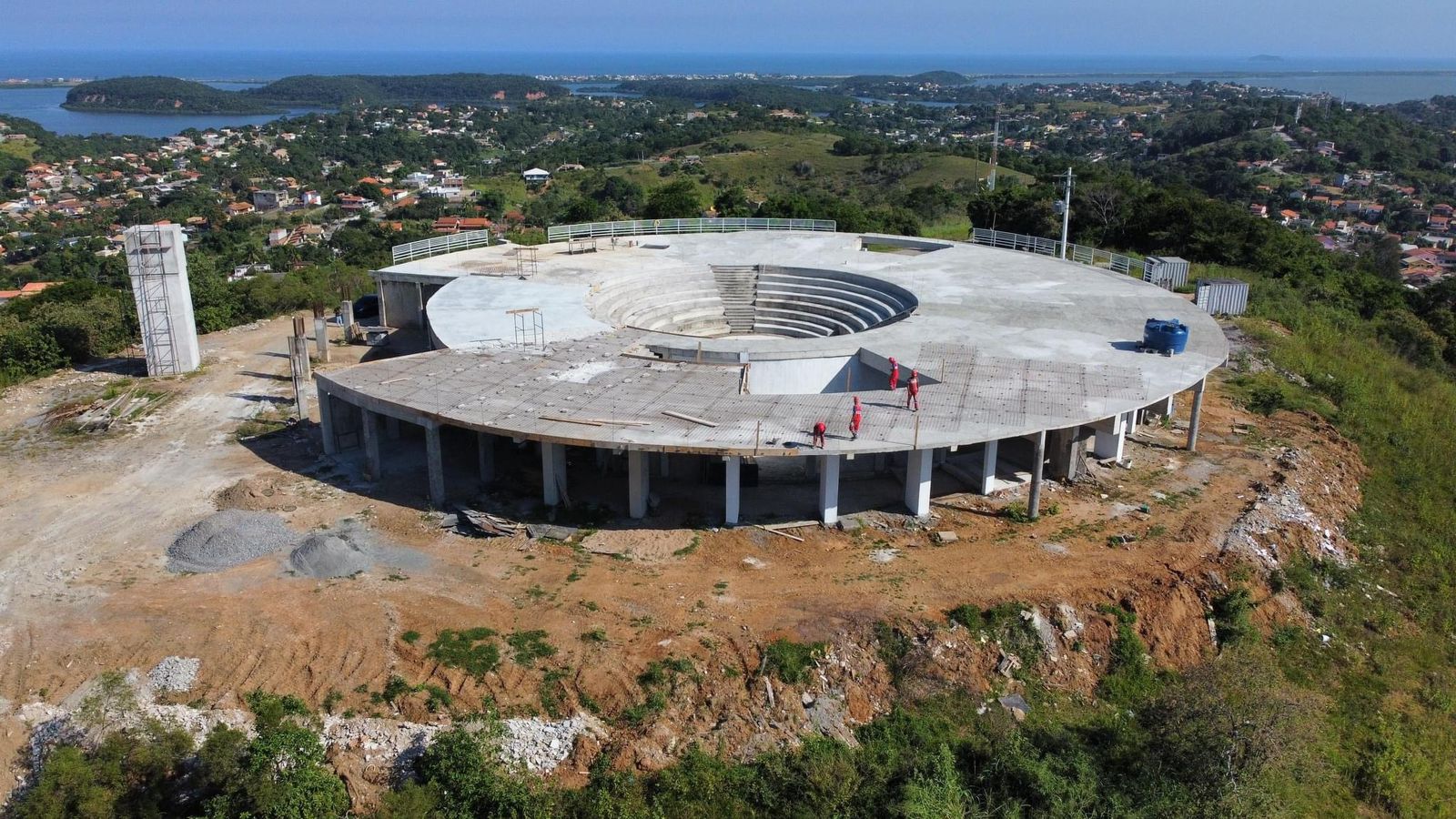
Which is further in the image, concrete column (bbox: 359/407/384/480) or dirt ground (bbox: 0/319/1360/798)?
concrete column (bbox: 359/407/384/480)

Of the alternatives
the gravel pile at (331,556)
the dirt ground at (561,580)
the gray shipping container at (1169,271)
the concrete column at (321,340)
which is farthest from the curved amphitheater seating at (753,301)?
the gravel pile at (331,556)

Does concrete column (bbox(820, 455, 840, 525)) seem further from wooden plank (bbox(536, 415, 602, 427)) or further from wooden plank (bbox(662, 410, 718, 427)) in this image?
wooden plank (bbox(536, 415, 602, 427))

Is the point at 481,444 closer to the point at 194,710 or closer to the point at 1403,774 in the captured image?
the point at 194,710

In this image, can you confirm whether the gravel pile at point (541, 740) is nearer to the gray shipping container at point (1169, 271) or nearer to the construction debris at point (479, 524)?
the construction debris at point (479, 524)

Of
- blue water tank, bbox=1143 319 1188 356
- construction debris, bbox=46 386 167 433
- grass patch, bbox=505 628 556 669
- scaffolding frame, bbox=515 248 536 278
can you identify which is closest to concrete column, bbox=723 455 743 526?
grass patch, bbox=505 628 556 669

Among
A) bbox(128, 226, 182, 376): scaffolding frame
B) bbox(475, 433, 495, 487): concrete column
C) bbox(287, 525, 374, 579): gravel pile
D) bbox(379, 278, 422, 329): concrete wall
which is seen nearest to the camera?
bbox(287, 525, 374, 579): gravel pile

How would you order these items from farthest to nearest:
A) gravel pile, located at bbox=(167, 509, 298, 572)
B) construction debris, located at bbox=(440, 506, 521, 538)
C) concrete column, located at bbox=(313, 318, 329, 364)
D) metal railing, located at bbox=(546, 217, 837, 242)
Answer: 1. metal railing, located at bbox=(546, 217, 837, 242)
2. concrete column, located at bbox=(313, 318, 329, 364)
3. construction debris, located at bbox=(440, 506, 521, 538)
4. gravel pile, located at bbox=(167, 509, 298, 572)

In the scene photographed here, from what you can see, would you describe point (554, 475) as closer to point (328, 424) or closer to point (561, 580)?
point (561, 580)

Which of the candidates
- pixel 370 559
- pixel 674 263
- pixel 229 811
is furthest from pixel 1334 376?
pixel 229 811
